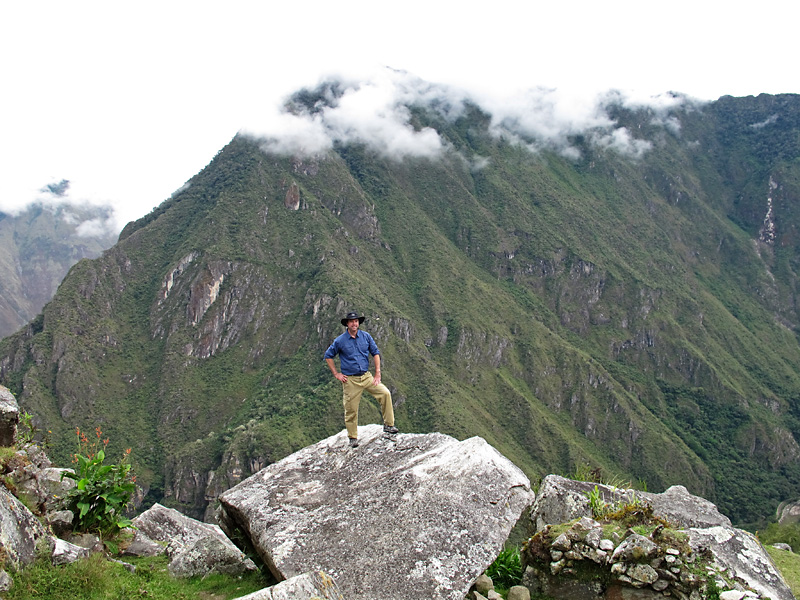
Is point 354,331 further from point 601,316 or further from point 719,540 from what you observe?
point 601,316

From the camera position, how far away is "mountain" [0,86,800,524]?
111m

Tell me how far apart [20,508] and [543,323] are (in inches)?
6759

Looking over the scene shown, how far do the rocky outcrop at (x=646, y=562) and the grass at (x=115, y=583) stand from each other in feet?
14.6

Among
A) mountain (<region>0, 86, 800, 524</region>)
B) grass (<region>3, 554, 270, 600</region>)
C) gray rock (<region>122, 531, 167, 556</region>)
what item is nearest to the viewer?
grass (<region>3, 554, 270, 600</region>)

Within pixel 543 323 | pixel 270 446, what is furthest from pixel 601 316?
pixel 270 446

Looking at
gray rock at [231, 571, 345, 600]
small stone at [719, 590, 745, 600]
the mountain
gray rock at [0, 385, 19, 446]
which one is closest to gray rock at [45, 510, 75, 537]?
gray rock at [0, 385, 19, 446]

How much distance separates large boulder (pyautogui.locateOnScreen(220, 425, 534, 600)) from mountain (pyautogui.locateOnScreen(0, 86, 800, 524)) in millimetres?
87441

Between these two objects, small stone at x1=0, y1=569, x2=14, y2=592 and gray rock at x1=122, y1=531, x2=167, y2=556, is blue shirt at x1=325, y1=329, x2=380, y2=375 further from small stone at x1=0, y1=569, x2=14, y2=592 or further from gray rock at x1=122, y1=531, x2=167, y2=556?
small stone at x1=0, y1=569, x2=14, y2=592

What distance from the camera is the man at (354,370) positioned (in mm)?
10422

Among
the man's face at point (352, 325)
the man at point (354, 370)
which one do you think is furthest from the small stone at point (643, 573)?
the man's face at point (352, 325)

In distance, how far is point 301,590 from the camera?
236 inches

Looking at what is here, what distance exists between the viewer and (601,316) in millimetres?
177500

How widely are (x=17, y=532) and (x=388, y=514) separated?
5.13m

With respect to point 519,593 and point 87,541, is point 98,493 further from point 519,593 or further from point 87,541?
point 519,593
